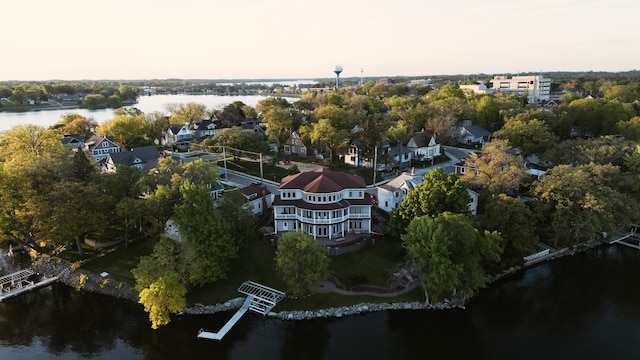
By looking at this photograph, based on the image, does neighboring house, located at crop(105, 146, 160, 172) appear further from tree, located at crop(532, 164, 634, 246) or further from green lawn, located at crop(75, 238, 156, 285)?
tree, located at crop(532, 164, 634, 246)

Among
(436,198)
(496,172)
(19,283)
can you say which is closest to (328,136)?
(496,172)

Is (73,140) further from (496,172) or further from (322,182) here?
(496,172)

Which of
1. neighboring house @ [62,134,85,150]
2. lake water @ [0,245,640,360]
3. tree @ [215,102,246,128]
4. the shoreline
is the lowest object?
lake water @ [0,245,640,360]

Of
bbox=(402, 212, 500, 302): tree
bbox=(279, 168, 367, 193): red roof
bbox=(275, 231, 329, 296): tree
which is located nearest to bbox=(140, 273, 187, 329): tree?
bbox=(275, 231, 329, 296): tree

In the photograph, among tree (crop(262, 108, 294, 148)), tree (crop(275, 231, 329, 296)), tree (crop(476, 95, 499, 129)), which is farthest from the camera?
tree (crop(476, 95, 499, 129))

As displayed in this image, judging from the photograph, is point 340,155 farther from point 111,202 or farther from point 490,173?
point 111,202

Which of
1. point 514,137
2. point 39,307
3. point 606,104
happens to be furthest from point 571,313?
point 606,104
